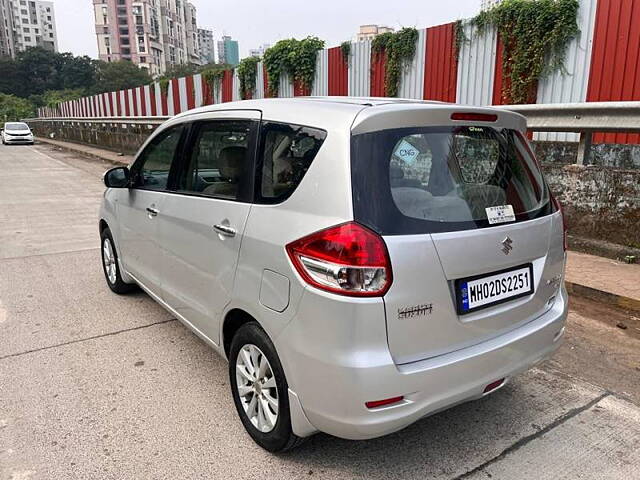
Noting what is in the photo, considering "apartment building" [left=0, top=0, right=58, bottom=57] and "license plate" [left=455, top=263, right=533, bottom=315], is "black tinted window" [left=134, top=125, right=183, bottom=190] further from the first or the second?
"apartment building" [left=0, top=0, right=58, bottom=57]

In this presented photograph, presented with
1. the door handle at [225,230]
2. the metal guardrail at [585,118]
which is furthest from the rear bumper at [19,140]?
the door handle at [225,230]

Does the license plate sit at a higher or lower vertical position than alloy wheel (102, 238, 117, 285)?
higher

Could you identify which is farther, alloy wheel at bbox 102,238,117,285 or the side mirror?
alloy wheel at bbox 102,238,117,285

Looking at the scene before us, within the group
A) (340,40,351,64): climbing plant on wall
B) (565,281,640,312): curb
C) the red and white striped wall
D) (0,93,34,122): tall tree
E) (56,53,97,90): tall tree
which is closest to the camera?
(565,281,640,312): curb

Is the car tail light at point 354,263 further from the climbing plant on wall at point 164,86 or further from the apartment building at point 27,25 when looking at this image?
Answer: the apartment building at point 27,25

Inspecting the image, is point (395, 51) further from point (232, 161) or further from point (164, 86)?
point (164, 86)

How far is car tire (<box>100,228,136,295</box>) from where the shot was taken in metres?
4.76

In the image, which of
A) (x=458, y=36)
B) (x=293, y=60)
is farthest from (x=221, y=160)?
(x=293, y=60)

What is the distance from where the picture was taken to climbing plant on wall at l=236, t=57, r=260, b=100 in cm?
1320

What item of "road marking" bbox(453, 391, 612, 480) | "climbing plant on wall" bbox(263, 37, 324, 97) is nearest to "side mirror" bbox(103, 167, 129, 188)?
"road marking" bbox(453, 391, 612, 480)

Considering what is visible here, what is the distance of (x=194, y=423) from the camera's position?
2807 mm

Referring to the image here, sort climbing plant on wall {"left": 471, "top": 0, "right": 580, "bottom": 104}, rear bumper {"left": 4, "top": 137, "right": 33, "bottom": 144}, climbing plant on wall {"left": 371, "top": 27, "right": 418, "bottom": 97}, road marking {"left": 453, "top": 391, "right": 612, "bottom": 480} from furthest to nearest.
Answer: rear bumper {"left": 4, "top": 137, "right": 33, "bottom": 144} < climbing plant on wall {"left": 371, "top": 27, "right": 418, "bottom": 97} < climbing plant on wall {"left": 471, "top": 0, "right": 580, "bottom": 104} < road marking {"left": 453, "top": 391, "right": 612, "bottom": 480}

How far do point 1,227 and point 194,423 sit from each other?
277 inches

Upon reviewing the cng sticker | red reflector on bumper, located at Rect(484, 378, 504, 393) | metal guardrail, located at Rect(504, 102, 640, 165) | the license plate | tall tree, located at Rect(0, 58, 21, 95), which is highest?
tall tree, located at Rect(0, 58, 21, 95)
